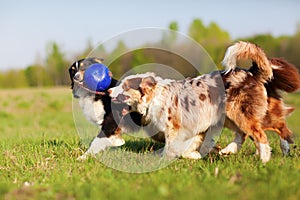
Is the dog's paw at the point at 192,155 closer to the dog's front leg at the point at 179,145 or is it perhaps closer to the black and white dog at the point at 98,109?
the dog's front leg at the point at 179,145

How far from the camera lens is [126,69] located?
699 centimetres

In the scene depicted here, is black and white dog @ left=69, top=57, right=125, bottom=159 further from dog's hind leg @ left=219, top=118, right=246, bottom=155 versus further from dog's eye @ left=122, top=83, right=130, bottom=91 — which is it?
dog's hind leg @ left=219, top=118, right=246, bottom=155

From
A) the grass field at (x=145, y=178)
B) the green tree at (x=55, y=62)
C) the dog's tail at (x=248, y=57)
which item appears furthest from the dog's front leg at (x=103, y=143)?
the green tree at (x=55, y=62)

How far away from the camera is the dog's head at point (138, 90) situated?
6039 millimetres

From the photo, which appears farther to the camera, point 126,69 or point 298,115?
point 298,115

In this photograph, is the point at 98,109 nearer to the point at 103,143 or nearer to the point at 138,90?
the point at 103,143

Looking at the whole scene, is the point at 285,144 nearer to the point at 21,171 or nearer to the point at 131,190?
the point at 131,190

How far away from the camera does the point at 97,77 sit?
676 cm

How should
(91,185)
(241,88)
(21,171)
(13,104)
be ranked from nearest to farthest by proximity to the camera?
(91,185) < (21,171) < (241,88) < (13,104)

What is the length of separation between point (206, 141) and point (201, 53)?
5.24 feet

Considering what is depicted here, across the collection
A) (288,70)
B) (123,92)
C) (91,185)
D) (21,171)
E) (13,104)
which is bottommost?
(13,104)

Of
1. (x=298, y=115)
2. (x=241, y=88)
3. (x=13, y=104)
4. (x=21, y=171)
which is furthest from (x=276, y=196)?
(x=13, y=104)

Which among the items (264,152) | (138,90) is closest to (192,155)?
(264,152)

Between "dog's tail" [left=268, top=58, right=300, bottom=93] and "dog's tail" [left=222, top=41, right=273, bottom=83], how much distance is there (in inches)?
10.2
